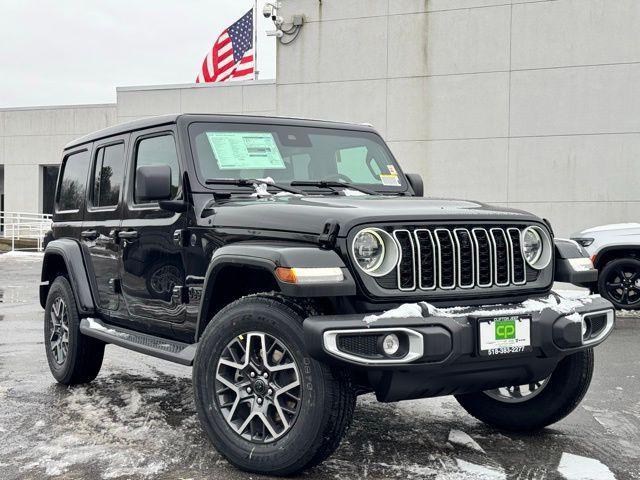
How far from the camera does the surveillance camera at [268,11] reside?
61.8 feet

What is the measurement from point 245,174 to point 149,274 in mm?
894

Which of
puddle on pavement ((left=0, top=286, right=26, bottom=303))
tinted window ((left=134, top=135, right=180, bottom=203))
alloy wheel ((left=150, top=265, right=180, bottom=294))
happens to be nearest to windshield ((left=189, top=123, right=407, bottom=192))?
tinted window ((left=134, top=135, right=180, bottom=203))

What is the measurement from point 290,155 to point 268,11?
14.6 meters

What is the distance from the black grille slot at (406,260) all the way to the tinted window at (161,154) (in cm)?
165

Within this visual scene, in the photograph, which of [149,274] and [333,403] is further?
[149,274]

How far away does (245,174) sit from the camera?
16.2 feet

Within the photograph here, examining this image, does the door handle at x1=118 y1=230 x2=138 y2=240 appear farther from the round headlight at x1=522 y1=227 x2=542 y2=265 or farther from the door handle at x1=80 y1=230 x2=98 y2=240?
the round headlight at x1=522 y1=227 x2=542 y2=265

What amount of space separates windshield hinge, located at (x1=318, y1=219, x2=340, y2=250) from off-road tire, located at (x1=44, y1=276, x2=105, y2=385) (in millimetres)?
2894

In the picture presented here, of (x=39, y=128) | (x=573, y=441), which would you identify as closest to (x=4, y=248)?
(x=39, y=128)

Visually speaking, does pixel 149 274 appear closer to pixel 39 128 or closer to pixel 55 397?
pixel 55 397

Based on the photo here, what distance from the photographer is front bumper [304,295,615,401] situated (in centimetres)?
353

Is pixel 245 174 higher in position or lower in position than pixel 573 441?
higher

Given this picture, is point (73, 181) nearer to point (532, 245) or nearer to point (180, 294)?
point (180, 294)

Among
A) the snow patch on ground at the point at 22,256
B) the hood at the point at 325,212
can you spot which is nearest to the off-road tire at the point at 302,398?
the hood at the point at 325,212
